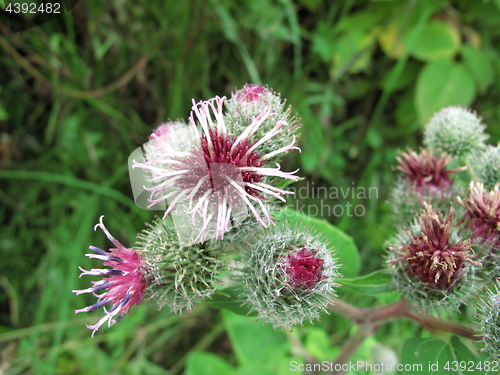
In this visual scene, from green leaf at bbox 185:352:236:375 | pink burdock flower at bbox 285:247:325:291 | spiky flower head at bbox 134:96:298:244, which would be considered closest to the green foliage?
pink burdock flower at bbox 285:247:325:291

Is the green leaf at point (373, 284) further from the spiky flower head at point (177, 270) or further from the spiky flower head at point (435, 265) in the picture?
the spiky flower head at point (177, 270)

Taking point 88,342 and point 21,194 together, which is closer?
point 88,342

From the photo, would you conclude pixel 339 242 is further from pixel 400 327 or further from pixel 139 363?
pixel 139 363

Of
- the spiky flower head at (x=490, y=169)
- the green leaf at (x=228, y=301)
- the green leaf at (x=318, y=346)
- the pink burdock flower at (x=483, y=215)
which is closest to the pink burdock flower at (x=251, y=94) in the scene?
the green leaf at (x=228, y=301)

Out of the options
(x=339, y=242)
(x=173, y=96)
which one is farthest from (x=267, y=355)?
(x=173, y=96)

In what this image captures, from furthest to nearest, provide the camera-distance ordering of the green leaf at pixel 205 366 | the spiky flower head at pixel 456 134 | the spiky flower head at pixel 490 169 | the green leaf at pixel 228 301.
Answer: the green leaf at pixel 205 366 → the spiky flower head at pixel 456 134 → the spiky flower head at pixel 490 169 → the green leaf at pixel 228 301

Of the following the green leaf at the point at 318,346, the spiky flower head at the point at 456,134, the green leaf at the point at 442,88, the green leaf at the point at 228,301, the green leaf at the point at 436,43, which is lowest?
the green leaf at the point at 318,346

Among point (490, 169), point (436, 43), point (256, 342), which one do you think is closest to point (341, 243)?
point (490, 169)
